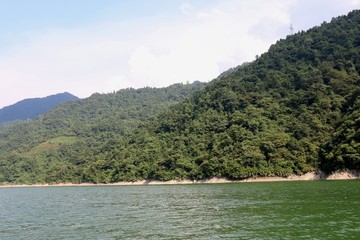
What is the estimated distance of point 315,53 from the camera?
572ft

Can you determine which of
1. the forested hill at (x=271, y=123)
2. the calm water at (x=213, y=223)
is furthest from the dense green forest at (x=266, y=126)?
the calm water at (x=213, y=223)

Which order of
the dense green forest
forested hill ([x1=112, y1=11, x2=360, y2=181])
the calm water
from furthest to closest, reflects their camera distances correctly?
the dense green forest < forested hill ([x1=112, y1=11, x2=360, y2=181]) < the calm water

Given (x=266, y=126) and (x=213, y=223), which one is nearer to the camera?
(x=213, y=223)

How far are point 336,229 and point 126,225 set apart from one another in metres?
20.7

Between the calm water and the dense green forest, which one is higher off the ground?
the dense green forest

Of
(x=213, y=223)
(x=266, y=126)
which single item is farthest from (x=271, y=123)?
(x=213, y=223)

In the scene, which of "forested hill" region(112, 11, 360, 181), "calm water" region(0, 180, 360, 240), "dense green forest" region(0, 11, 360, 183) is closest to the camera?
"calm water" region(0, 180, 360, 240)

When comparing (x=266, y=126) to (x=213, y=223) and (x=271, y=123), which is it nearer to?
(x=271, y=123)

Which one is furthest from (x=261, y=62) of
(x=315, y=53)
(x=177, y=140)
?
(x=177, y=140)

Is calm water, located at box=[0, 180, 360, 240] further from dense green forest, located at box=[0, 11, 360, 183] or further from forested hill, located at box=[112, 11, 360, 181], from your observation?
dense green forest, located at box=[0, 11, 360, 183]

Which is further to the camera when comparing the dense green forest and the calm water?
the dense green forest

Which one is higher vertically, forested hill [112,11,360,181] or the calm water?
Answer: forested hill [112,11,360,181]

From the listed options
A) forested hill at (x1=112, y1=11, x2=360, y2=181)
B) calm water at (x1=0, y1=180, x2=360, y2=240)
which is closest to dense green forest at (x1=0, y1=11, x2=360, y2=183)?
forested hill at (x1=112, y1=11, x2=360, y2=181)

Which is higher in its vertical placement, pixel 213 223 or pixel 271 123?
pixel 271 123
